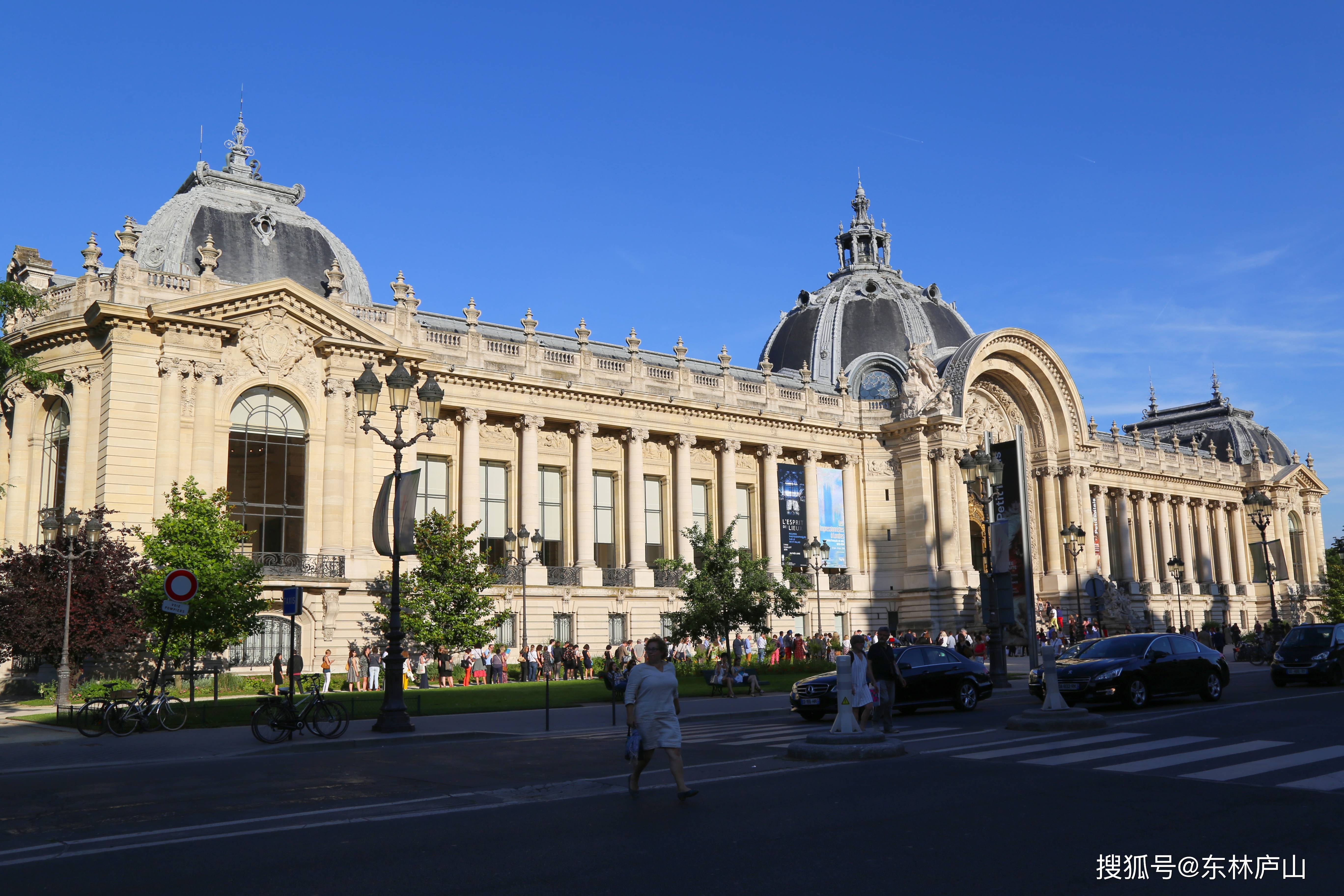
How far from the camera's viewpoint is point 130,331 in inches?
1436

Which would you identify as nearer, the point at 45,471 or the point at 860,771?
the point at 860,771

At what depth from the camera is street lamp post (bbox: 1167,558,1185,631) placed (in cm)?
7331

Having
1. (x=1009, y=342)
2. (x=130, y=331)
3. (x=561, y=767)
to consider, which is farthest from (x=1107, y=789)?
(x=1009, y=342)

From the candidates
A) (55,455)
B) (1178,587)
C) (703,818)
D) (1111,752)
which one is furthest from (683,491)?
(1178,587)

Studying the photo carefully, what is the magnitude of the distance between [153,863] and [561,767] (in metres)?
6.83

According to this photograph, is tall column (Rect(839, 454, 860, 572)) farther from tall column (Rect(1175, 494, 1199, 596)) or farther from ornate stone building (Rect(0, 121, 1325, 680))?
tall column (Rect(1175, 494, 1199, 596))

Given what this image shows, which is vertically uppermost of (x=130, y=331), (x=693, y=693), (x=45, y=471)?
(x=130, y=331)

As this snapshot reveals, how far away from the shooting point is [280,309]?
3938 cm

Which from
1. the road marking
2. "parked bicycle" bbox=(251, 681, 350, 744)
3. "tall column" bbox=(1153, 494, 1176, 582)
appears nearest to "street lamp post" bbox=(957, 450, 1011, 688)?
the road marking

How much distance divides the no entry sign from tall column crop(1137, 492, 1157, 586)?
68.9 meters

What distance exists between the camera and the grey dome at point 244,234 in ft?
137

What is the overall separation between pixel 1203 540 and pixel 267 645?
71.6 m

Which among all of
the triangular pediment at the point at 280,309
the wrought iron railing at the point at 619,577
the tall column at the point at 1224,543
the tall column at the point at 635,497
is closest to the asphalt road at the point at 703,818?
the triangular pediment at the point at 280,309

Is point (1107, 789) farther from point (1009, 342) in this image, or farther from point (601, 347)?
point (1009, 342)
